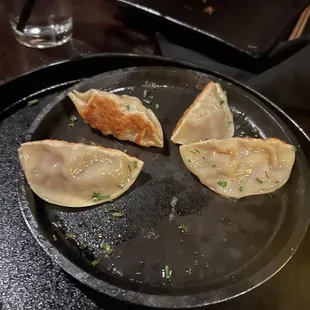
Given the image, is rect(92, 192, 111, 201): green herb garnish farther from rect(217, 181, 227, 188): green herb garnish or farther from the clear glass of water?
the clear glass of water

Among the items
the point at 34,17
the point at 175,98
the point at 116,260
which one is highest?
the point at 175,98

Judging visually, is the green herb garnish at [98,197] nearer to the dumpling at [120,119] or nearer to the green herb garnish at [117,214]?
the green herb garnish at [117,214]

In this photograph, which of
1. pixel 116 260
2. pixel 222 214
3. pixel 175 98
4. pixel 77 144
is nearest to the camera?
pixel 116 260

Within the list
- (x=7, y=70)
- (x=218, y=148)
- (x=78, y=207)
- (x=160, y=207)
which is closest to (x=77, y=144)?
(x=78, y=207)

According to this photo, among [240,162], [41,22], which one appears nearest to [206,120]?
[240,162]

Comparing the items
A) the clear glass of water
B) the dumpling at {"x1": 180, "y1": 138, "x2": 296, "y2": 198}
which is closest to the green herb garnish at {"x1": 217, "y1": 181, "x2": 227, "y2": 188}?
the dumpling at {"x1": 180, "y1": 138, "x2": 296, "y2": 198}

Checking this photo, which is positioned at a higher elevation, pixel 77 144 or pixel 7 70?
pixel 77 144

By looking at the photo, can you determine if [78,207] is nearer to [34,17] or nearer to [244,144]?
[244,144]
